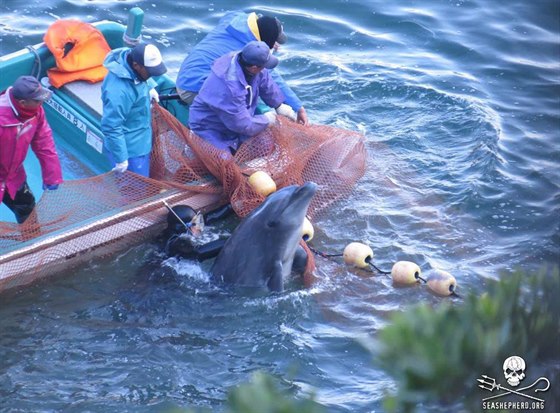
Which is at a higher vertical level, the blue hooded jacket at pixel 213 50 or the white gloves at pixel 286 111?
the blue hooded jacket at pixel 213 50

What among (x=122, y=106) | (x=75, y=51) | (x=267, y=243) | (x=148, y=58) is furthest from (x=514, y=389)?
(x=75, y=51)

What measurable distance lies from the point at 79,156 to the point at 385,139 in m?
4.73

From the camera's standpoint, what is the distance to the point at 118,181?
9.73m

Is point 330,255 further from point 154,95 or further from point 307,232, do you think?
point 154,95

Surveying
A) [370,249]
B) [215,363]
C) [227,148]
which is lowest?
[215,363]

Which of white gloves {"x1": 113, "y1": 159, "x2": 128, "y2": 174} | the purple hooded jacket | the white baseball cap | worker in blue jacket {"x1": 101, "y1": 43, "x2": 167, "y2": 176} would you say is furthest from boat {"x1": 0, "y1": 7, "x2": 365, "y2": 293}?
the white baseball cap

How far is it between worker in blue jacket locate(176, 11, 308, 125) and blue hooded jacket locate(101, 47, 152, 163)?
3.87 feet

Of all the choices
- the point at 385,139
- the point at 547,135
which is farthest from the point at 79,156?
the point at 547,135

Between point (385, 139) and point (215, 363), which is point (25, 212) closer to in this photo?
point (215, 363)

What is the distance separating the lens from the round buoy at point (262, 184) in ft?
32.1

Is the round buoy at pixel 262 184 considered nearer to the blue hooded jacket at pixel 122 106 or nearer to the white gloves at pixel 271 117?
the white gloves at pixel 271 117

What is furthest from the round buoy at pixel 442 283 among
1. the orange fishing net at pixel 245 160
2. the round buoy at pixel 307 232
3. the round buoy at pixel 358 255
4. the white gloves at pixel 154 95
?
the white gloves at pixel 154 95

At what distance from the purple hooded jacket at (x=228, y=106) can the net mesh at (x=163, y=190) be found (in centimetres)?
23

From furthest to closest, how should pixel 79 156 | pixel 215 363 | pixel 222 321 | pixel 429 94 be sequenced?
pixel 429 94 → pixel 79 156 → pixel 222 321 → pixel 215 363
